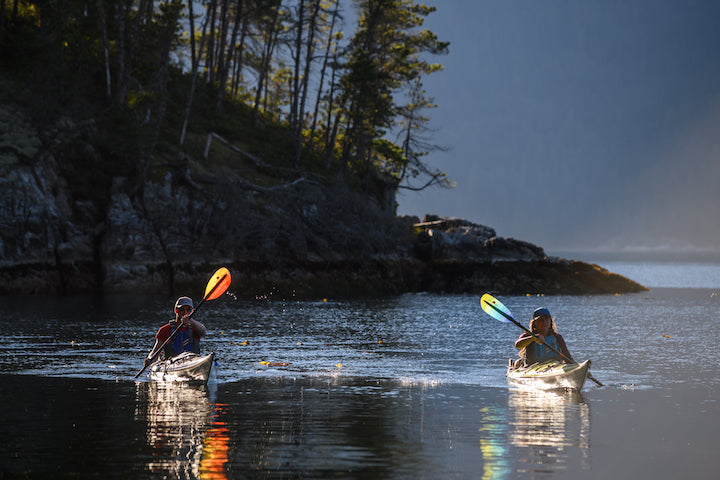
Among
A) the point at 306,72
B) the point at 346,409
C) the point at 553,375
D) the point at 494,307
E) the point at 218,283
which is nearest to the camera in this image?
the point at 346,409

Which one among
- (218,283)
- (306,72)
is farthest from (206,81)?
(218,283)

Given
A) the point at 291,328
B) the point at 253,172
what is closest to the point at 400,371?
the point at 291,328

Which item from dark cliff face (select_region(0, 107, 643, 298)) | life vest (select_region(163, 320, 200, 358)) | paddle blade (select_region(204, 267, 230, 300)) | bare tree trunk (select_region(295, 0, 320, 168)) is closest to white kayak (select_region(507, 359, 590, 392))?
life vest (select_region(163, 320, 200, 358))

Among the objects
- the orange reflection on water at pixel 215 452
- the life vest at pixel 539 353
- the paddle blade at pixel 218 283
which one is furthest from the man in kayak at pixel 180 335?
the life vest at pixel 539 353

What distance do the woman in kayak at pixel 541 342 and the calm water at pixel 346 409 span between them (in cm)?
86

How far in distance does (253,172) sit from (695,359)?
33.9 m

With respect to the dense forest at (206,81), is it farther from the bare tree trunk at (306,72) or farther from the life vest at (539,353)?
the life vest at (539,353)

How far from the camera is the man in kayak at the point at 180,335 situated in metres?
16.0

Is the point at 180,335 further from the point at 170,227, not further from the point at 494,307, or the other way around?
the point at 170,227

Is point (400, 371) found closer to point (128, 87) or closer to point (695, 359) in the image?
point (695, 359)

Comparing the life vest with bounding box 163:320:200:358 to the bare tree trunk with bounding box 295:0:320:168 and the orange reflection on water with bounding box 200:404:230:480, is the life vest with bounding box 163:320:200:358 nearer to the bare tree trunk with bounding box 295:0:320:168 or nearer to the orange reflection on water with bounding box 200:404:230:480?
the orange reflection on water with bounding box 200:404:230:480

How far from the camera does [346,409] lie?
1309cm

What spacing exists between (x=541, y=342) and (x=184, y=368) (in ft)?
23.5

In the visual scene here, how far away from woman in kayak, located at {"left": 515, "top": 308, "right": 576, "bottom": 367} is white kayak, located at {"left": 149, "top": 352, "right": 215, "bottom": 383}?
6116 millimetres
